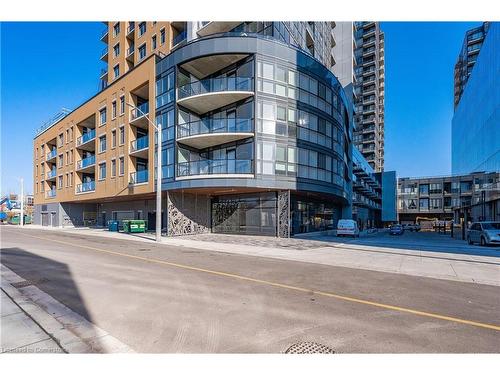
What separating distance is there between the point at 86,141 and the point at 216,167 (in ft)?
78.1

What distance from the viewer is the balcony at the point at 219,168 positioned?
2130 centimetres

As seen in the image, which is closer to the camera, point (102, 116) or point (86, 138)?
point (102, 116)

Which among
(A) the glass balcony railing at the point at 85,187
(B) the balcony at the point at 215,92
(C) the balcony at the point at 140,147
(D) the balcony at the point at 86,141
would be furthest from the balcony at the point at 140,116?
(A) the glass balcony railing at the point at 85,187

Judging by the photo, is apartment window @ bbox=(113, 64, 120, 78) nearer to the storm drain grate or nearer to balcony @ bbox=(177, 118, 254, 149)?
balcony @ bbox=(177, 118, 254, 149)

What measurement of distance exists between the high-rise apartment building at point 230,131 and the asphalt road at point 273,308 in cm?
1309

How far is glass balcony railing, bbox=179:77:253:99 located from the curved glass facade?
8cm

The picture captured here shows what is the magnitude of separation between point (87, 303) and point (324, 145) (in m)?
23.2

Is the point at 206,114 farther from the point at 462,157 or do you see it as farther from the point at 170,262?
the point at 462,157

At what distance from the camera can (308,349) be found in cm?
396

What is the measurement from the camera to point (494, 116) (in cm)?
3406

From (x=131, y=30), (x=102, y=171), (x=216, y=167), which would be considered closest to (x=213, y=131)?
(x=216, y=167)

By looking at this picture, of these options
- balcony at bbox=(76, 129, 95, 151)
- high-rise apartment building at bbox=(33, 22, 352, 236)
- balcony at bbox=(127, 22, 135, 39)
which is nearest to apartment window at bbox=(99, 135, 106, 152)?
high-rise apartment building at bbox=(33, 22, 352, 236)

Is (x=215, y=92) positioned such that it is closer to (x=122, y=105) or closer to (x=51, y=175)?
(x=122, y=105)

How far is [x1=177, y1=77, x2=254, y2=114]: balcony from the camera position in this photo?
71.4 feet
